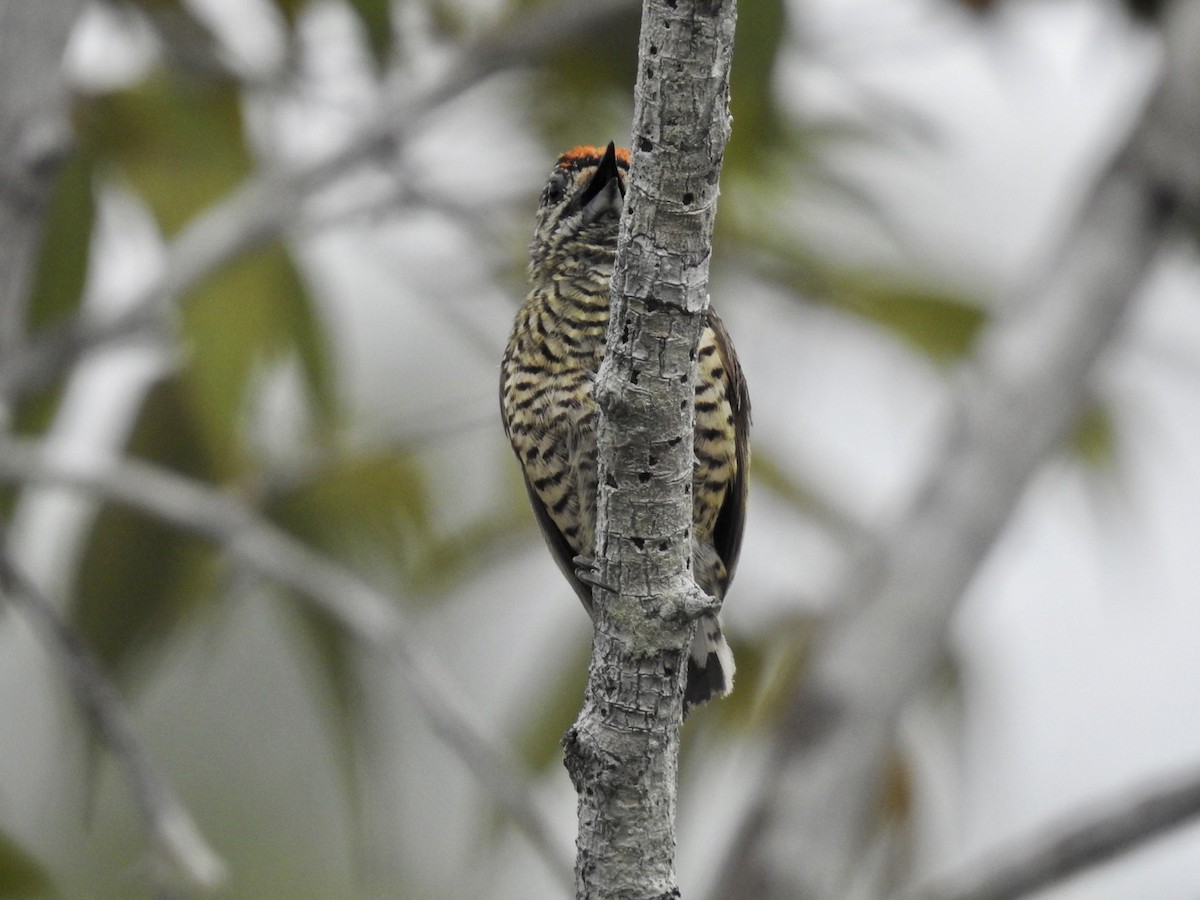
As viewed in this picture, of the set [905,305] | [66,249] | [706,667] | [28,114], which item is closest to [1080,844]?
[706,667]

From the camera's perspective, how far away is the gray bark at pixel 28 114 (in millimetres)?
3004

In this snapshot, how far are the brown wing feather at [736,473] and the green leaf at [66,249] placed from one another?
111 inches

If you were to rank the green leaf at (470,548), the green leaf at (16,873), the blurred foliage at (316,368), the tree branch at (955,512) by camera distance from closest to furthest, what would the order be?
the green leaf at (16,873), the tree branch at (955,512), the blurred foliage at (316,368), the green leaf at (470,548)

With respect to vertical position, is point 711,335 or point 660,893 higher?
point 711,335

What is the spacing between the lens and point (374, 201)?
474cm

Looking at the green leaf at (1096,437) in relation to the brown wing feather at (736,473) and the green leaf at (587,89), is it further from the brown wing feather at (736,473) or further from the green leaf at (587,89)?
the brown wing feather at (736,473)

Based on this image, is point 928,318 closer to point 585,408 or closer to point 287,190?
point 287,190

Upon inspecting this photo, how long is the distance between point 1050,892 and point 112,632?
3384 millimetres

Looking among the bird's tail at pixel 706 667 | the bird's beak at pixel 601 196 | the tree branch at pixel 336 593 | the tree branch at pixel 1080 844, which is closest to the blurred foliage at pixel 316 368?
the tree branch at pixel 336 593

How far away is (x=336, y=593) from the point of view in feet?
14.1

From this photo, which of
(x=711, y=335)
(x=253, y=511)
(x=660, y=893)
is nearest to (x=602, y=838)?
(x=660, y=893)

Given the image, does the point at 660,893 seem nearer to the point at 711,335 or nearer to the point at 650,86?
the point at 650,86

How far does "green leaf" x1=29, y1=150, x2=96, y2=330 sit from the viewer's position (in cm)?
496

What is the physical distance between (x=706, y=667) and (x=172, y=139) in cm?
372
